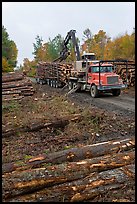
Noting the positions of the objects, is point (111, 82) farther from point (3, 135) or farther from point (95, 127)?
point (3, 135)

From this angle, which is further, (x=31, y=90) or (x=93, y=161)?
(x=31, y=90)

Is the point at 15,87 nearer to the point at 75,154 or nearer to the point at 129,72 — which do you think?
the point at 129,72

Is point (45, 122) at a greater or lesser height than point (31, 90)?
lesser

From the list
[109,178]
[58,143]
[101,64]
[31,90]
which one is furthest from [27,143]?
[101,64]

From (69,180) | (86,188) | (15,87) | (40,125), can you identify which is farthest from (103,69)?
(86,188)

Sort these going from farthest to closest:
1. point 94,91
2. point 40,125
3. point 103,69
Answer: point 103,69, point 94,91, point 40,125

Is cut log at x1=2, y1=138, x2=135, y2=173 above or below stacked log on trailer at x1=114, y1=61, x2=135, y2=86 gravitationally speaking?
below

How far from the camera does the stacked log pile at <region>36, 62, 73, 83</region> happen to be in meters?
23.5

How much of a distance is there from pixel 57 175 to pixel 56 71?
69.4ft

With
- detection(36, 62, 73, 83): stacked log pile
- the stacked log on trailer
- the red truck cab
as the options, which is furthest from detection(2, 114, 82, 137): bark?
detection(36, 62, 73, 83): stacked log pile

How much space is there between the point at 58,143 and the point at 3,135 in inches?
72.7

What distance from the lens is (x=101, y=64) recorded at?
17453 mm

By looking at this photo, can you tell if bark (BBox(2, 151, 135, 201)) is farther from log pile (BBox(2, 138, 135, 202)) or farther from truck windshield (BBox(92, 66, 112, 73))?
truck windshield (BBox(92, 66, 112, 73))

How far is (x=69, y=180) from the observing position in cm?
442
